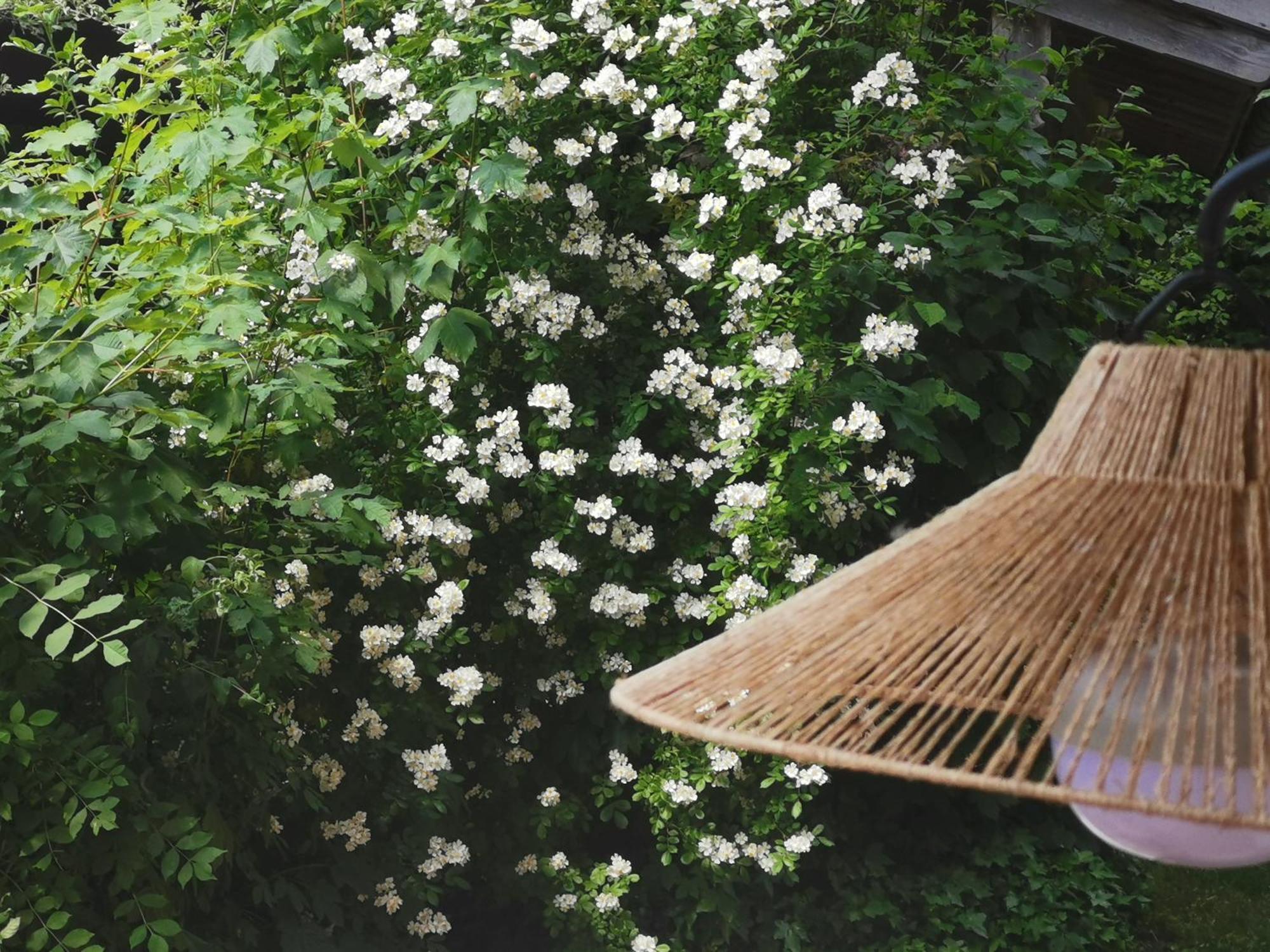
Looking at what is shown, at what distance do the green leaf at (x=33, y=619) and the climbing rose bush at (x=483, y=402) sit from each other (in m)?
0.38

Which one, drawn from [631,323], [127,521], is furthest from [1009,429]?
[127,521]

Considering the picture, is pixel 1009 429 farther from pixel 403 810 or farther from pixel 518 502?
pixel 403 810

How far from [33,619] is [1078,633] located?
5.58ft

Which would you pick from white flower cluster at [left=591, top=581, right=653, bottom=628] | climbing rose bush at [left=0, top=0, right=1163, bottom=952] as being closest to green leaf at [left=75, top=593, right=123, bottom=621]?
climbing rose bush at [left=0, top=0, right=1163, bottom=952]

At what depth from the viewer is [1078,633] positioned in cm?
80

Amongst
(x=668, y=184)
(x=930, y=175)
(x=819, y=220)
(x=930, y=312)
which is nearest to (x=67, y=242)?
(x=668, y=184)

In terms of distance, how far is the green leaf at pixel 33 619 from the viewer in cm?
199

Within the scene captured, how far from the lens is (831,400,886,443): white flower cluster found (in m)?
3.04

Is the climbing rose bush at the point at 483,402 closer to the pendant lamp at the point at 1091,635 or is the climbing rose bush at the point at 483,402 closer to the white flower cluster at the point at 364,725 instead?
the white flower cluster at the point at 364,725

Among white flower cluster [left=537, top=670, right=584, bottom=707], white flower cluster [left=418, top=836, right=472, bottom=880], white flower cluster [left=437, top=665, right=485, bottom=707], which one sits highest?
white flower cluster [left=437, top=665, right=485, bottom=707]

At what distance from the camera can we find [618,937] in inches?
133

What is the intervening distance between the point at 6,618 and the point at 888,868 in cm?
256

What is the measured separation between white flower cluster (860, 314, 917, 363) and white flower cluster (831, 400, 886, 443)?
0.13m

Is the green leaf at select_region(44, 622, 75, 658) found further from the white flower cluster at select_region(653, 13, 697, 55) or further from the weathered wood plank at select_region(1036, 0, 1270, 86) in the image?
the weathered wood plank at select_region(1036, 0, 1270, 86)
